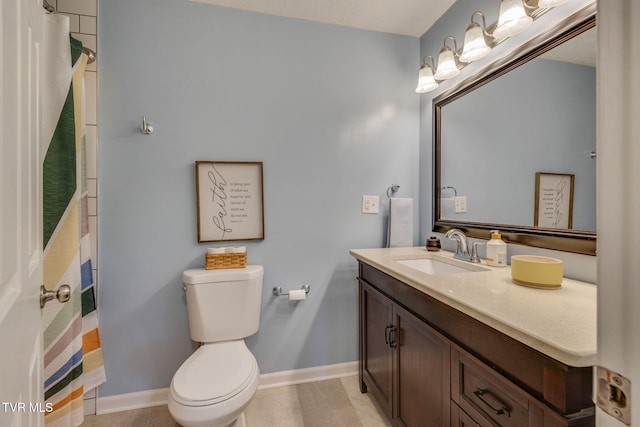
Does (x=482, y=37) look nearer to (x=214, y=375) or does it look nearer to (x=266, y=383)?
(x=214, y=375)

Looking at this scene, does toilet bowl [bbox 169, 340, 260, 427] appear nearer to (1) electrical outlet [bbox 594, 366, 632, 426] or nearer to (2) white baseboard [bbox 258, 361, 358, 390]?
(2) white baseboard [bbox 258, 361, 358, 390]

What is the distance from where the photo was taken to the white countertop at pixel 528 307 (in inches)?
24.8

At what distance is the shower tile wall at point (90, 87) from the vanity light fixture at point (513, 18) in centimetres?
207

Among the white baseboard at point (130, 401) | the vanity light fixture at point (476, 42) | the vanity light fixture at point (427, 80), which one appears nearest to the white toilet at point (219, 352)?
the white baseboard at point (130, 401)

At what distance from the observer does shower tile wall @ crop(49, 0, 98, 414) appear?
→ 61.2 inches

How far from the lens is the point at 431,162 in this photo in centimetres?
→ 197

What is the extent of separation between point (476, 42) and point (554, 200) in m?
0.85

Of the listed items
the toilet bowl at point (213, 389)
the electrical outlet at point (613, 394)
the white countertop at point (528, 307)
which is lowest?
the toilet bowl at point (213, 389)

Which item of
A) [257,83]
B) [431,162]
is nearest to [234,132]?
[257,83]

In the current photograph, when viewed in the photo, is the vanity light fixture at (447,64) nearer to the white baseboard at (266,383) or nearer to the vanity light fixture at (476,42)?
the vanity light fixture at (476,42)

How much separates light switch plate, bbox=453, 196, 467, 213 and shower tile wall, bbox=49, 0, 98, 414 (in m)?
2.09

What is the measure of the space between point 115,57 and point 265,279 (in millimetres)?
1550

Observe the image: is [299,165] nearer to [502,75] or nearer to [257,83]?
[257,83]

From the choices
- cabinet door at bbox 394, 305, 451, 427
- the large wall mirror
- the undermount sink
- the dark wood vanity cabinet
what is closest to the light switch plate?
the large wall mirror
